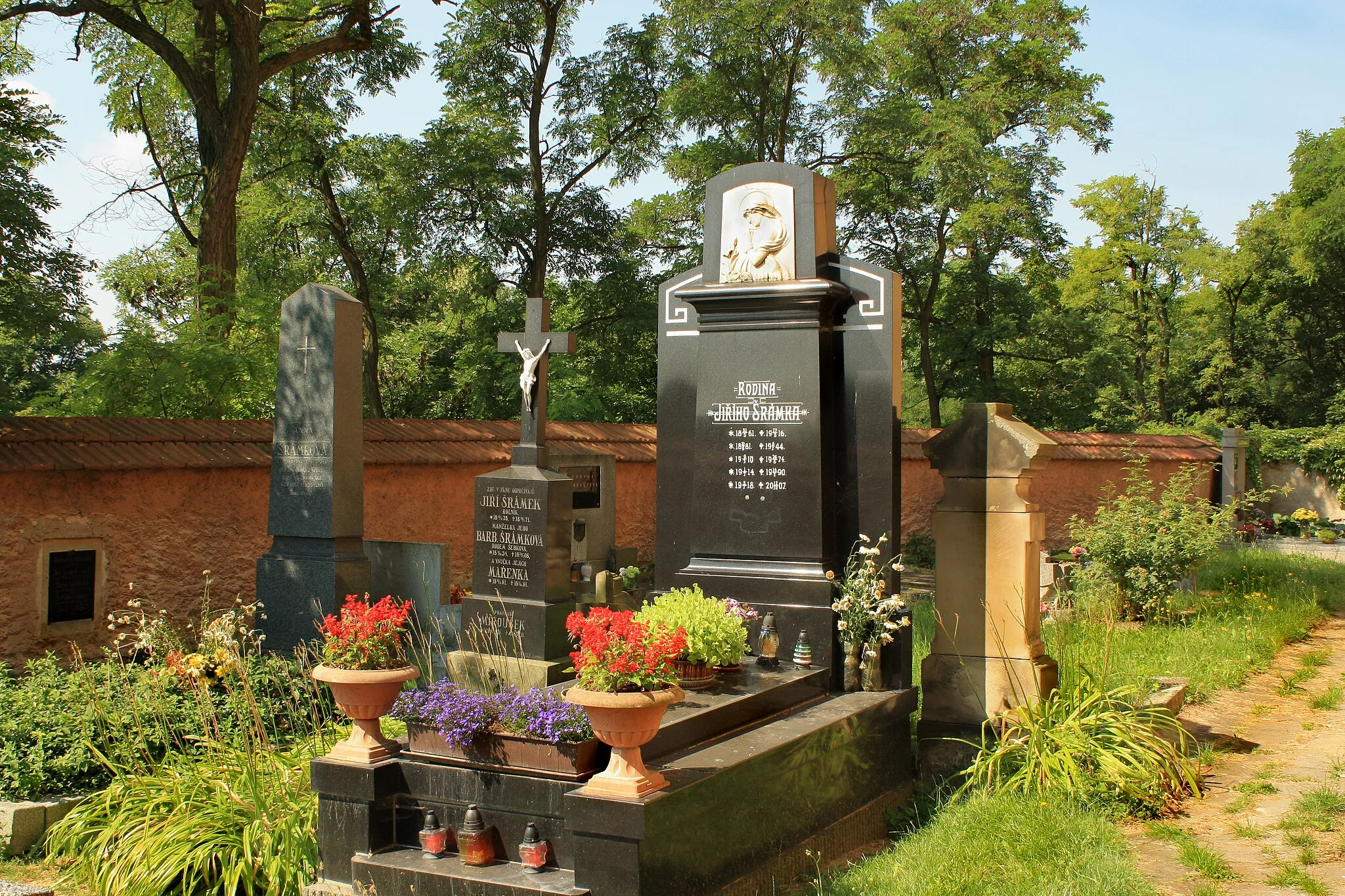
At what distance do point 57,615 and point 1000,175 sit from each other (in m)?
18.4

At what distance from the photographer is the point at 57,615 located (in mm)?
9055

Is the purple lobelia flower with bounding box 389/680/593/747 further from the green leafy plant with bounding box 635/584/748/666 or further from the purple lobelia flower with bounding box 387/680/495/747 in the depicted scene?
the green leafy plant with bounding box 635/584/748/666

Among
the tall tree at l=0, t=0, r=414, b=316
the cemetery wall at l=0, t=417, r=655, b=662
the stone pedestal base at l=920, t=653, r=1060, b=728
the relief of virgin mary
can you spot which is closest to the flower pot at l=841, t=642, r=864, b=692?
the stone pedestal base at l=920, t=653, r=1060, b=728

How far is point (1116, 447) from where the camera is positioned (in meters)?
19.1

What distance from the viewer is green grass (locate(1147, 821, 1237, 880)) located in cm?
Answer: 485

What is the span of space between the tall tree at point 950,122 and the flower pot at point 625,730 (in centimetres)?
1918

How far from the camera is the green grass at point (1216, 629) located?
8125 millimetres

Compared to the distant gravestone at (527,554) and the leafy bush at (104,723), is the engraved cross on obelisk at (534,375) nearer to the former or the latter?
the distant gravestone at (527,554)

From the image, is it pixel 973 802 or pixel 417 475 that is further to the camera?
pixel 417 475

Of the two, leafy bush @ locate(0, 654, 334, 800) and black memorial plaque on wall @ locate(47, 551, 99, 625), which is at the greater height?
black memorial plaque on wall @ locate(47, 551, 99, 625)

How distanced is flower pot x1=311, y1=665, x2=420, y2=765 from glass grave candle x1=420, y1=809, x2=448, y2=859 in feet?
1.25

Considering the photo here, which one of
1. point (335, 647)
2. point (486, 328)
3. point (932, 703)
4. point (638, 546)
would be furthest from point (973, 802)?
A: point (486, 328)

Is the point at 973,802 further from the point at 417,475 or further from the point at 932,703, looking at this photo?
the point at 417,475

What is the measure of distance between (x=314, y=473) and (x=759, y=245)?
172 inches
